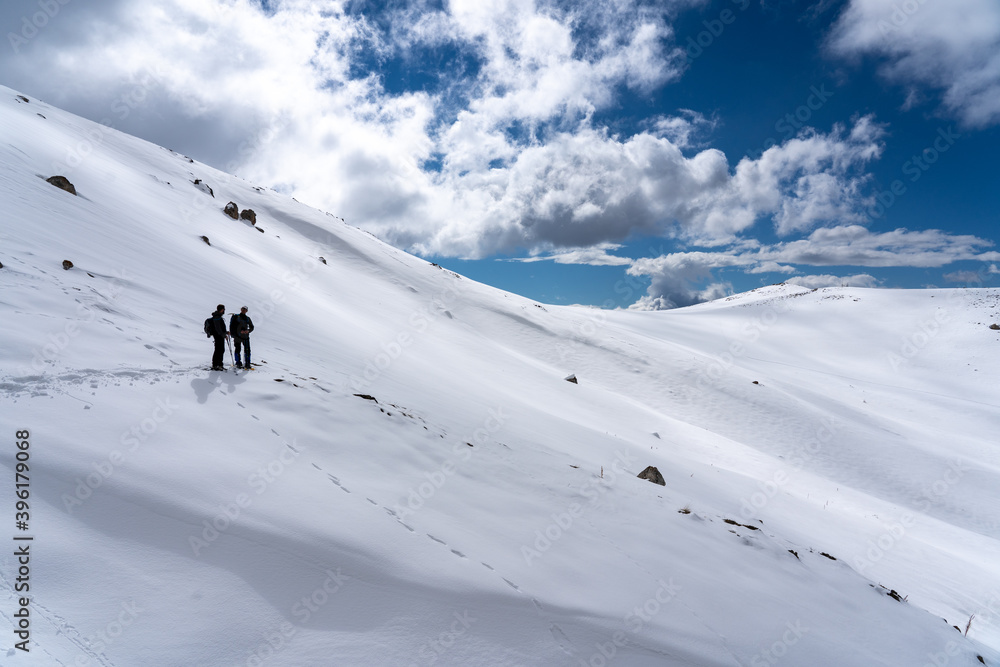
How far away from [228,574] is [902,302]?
84.7m

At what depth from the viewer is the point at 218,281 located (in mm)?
17016

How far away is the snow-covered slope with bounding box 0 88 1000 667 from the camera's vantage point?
4.35m

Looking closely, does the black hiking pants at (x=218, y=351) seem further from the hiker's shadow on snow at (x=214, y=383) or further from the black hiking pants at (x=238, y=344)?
the black hiking pants at (x=238, y=344)

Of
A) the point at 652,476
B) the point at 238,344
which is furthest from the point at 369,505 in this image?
the point at 652,476

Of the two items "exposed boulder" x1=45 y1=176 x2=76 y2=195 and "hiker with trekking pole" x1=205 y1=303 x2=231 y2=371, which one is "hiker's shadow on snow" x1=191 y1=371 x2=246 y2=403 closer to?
"hiker with trekking pole" x1=205 y1=303 x2=231 y2=371

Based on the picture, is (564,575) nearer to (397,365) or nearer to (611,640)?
(611,640)

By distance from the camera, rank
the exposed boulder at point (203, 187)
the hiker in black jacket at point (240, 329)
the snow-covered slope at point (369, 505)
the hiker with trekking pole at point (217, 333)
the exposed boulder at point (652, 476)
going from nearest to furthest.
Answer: the snow-covered slope at point (369, 505)
the hiker with trekking pole at point (217, 333)
the hiker in black jacket at point (240, 329)
the exposed boulder at point (652, 476)
the exposed boulder at point (203, 187)

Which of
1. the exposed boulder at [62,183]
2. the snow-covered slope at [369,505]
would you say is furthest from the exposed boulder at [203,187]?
the exposed boulder at [62,183]

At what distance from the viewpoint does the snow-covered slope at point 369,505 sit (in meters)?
4.35

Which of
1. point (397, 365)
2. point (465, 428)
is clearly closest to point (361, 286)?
point (397, 365)

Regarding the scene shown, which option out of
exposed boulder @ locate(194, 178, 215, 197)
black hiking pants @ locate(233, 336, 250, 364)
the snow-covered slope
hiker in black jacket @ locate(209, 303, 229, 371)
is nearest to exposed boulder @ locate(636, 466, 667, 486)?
the snow-covered slope

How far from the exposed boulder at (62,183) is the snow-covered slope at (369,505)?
0.69 meters

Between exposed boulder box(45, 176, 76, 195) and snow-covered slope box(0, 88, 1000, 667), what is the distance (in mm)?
692

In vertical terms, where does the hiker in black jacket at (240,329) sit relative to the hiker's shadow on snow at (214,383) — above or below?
above
